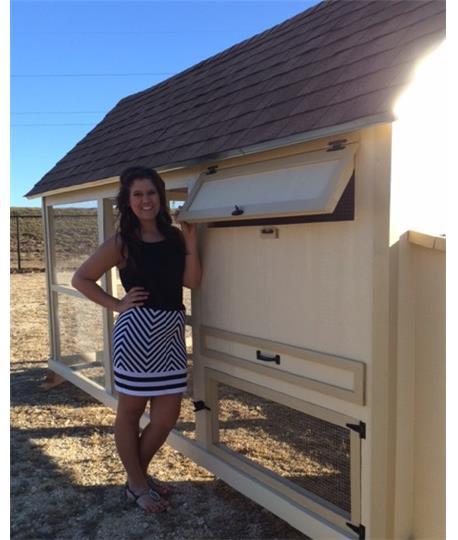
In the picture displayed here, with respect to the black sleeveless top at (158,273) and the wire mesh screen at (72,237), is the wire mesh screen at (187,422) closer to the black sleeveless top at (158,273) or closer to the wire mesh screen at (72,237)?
the black sleeveless top at (158,273)

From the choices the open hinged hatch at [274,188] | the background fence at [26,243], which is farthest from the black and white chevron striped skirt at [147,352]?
the background fence at [26,243]

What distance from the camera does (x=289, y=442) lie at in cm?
272

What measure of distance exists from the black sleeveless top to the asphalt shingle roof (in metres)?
0.58

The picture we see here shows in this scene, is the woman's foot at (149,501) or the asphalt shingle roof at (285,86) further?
the woman's foot at (149,501)

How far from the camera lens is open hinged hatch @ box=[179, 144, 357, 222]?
83.0 inches

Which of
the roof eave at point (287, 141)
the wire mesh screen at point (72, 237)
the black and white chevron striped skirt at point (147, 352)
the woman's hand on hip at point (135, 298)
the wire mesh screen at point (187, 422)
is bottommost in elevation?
the wire mesh screen at point (187, 422)

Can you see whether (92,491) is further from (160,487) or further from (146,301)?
(146,301)

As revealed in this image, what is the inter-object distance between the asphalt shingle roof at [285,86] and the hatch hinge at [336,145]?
0.11 meters

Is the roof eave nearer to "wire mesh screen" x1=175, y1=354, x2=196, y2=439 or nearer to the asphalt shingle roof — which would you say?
the asphalt shingle roof

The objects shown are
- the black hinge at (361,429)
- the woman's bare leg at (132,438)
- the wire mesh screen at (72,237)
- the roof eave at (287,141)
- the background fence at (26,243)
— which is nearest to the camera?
the roof eave at (287,141)

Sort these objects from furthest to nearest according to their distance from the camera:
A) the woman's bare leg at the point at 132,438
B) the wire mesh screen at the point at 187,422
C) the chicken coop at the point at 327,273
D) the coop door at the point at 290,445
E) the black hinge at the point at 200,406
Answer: the wire mesh screen at the point at 187,422 < the black hinge at the point at 200,406 < the woman's bare leg at the point at 132,438 < the coop door at the point at 290,445 < the chicken coop at the point at 327,273

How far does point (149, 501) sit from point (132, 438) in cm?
41

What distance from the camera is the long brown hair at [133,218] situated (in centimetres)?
285

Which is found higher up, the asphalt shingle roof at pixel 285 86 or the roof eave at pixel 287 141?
the asphalt shingle roof at pixel 285 86
